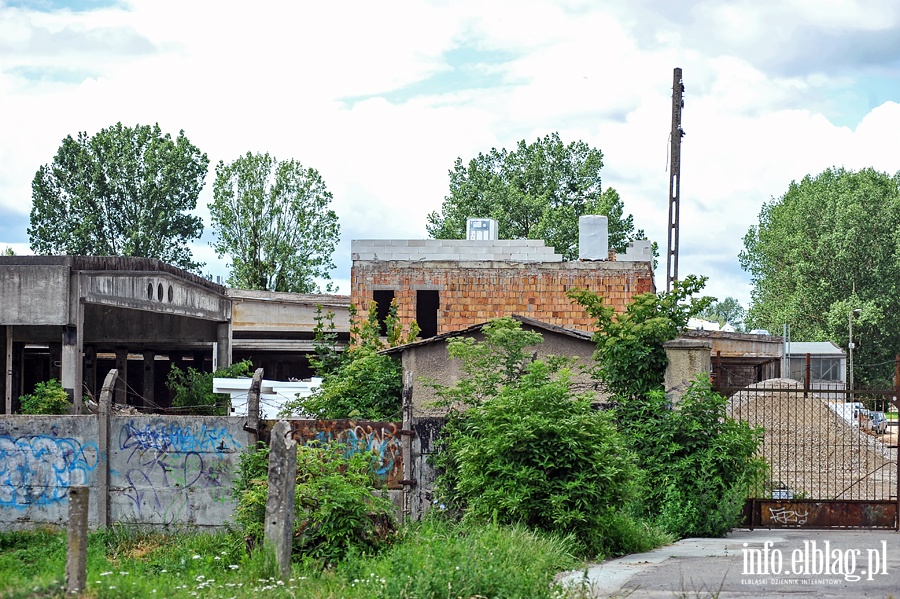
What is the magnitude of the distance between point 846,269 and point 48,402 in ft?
148

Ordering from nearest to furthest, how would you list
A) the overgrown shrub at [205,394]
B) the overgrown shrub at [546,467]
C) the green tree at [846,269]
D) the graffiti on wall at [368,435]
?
the overgrown shrub at [546,467] < the graffiti on wall at [368,435] < the overgrown shrub at [205,394] < the green tree at [846,269]

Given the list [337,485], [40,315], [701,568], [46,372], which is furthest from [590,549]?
[46,372]

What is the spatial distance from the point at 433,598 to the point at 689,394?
7346 mm

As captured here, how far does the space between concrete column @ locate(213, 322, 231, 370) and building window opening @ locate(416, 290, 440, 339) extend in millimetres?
8747

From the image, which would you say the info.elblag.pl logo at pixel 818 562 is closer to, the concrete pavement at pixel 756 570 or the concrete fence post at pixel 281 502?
the concrete pavement at pixel 756 570

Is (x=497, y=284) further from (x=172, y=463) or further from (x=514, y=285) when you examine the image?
(x=172, y=463)

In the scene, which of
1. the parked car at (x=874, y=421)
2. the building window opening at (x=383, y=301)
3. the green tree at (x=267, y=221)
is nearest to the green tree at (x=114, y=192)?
the green tree at (x=267, y=221)

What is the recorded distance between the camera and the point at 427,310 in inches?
1238

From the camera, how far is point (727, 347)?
4247 cm

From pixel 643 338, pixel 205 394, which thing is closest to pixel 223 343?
pixel 205 394

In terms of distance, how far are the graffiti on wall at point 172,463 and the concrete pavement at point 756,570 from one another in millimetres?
5656

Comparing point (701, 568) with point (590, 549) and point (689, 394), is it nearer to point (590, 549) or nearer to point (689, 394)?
point (590, 549)

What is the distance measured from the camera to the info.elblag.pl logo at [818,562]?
37.3 ft

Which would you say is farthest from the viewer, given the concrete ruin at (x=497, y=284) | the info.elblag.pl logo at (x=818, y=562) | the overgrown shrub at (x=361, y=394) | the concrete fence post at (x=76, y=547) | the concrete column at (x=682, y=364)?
the concrete ruin at (x=497, y=284)
